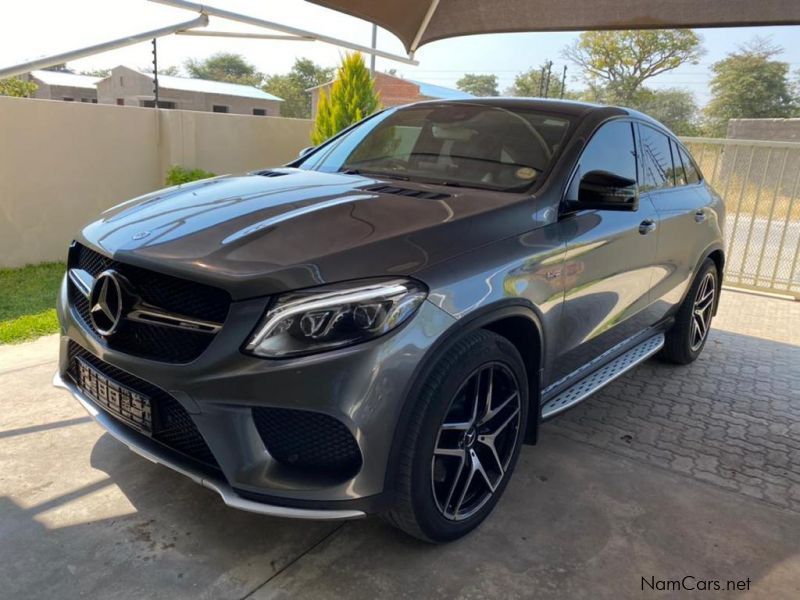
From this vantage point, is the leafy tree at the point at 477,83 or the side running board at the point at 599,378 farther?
the leafy tree at the point at 477,83

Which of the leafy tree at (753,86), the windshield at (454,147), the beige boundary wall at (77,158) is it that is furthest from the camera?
the leafy tree at (753,86)

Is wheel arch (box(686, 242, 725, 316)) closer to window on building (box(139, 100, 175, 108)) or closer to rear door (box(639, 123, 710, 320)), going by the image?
rear door (box(639, 123, 710, 320))

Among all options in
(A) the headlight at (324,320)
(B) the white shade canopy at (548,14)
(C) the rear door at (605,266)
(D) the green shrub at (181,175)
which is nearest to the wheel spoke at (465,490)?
(C) the rear door at (605,266)

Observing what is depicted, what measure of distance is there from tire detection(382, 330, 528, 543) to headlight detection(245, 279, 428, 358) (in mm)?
277

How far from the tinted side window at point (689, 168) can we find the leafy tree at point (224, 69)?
261 feet

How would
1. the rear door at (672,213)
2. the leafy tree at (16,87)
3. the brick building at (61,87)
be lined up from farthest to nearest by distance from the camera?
the brick building at (61,87)
the leafy tree at (16,87)
the rear door at (672,213)

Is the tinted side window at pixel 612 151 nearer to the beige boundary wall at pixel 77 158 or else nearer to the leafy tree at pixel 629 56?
the beige boundary wall at pixel 77 158

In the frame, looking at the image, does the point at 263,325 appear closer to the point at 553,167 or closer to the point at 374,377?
the point at 374,377

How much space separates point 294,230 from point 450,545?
1384 mm

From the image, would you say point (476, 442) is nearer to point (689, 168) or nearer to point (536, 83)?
point (689, 168)

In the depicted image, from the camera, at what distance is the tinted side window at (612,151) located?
316 centimetres

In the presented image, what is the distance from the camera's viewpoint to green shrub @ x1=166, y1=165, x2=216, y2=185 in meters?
8.14

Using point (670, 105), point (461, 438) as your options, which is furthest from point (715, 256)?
point (670, 105)

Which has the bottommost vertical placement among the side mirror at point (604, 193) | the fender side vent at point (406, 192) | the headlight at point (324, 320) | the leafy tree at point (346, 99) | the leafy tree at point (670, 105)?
the headlight at point (324, 320)
